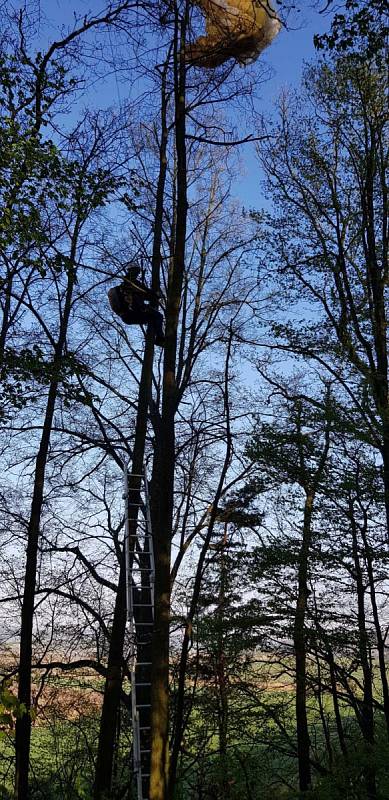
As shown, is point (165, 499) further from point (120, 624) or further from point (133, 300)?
point (120, 624)

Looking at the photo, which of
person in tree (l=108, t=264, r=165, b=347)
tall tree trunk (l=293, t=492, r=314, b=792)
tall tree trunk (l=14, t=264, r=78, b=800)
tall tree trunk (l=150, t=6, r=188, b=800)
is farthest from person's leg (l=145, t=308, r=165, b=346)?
tall tree trunk (l=293, t=492, r=314, b=792)

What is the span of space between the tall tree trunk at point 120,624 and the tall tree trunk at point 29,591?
98cm

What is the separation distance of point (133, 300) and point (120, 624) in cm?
399

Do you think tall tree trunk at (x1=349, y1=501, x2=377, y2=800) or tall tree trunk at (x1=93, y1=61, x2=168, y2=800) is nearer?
tall tree trunk at (x1=93, y1=61, x2=168, y2=800)

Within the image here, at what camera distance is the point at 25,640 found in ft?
28.3

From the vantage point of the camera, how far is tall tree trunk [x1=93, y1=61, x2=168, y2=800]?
300 inches

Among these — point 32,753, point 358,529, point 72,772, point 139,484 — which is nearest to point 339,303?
point 358,529

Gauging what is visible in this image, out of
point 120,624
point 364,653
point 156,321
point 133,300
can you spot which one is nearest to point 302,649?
point 364,653

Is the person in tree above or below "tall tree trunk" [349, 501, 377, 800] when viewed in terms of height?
above

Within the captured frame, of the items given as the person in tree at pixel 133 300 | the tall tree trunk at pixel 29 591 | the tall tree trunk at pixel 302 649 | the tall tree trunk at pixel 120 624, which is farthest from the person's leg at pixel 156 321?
the tall tree trunk at pixel 302 649

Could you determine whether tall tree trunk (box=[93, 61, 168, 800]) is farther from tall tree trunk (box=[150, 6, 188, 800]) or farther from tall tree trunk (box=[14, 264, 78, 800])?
tall tree trunk (box=[14, 264, 78, 800])

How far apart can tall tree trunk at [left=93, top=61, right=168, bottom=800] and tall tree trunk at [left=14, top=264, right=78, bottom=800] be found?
3.23 ft

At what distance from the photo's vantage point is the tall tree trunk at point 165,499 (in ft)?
16.8

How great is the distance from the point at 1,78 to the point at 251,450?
545 centimetres
